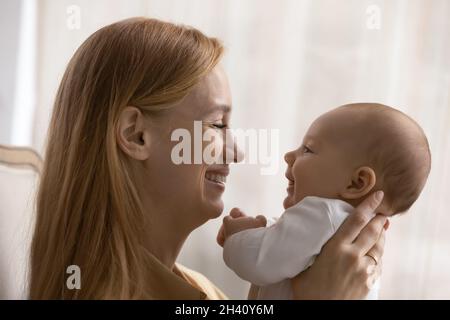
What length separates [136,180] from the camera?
4.60 feet

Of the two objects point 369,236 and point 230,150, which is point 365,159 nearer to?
point 369,236

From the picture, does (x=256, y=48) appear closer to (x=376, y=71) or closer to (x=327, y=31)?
(x=327, y=31)

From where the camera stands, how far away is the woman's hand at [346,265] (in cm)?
126

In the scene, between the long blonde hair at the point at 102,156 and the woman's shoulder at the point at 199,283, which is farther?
the woman's shoulder at the point at 199,283

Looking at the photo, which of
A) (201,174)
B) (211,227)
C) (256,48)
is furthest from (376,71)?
(201,174)

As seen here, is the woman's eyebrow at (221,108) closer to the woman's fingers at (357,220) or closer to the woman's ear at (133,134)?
the woman's ear at (133,134)

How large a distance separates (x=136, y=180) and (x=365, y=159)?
537 mm

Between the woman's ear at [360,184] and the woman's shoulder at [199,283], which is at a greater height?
the woman's ear at [360,184]

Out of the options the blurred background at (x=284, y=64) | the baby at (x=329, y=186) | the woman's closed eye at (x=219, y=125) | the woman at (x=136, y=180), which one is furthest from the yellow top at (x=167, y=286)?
the blurred background at (x=284, y=64)

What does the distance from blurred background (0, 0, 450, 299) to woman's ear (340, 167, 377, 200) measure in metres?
0.70

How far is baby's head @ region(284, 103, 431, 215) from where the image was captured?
1.32 metres

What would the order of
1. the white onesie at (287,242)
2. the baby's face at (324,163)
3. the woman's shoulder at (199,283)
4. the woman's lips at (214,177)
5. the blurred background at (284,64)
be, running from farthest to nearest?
the blurred background at (284,64)
the woman's shoulder at (199,283)
the woman's lips at (214,177)
the baby's face at (324,163)
the white onesie at (287,242)

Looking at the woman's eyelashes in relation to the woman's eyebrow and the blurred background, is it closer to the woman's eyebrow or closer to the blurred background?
the woman's eyebrow

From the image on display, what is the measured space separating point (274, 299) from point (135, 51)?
660 mm
